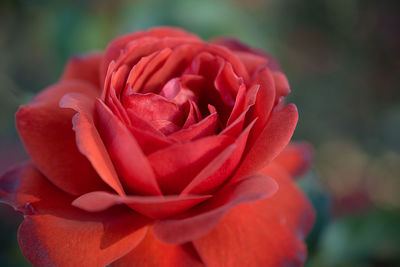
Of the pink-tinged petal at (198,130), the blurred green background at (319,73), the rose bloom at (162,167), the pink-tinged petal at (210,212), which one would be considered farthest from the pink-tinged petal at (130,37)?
the blurred green background at (319,73)

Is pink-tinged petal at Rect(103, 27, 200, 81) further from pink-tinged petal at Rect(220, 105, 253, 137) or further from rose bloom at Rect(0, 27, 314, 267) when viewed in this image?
pink-tinged petal at Rect(220, 105, 253, 137)

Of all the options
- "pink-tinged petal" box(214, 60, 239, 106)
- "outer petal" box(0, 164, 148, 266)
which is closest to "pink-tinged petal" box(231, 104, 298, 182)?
"pink-tinged petal" box(214, 60, 239, 106)

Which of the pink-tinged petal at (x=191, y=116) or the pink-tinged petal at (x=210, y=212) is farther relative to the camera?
the pink-tinged petal at (x=191, y=116)

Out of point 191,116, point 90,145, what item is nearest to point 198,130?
point 191,116

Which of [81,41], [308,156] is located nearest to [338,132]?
[308,156]

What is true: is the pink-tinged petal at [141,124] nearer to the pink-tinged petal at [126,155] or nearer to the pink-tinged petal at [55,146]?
the pink-tinged petal at [126,155]

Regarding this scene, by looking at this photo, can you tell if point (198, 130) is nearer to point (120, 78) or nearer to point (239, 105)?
point (239, 105)
